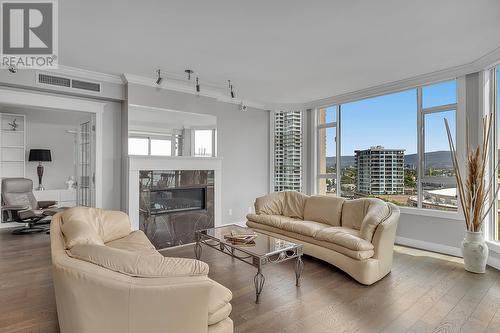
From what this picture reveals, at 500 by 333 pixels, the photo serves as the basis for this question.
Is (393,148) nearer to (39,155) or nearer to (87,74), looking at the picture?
(87,74)

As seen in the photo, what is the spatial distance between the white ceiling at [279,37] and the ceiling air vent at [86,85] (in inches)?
11.3

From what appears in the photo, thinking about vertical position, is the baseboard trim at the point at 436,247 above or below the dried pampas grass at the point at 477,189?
below

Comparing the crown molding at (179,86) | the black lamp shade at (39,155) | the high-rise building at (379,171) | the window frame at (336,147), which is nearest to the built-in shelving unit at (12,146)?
the black lamp shade at (39,155)

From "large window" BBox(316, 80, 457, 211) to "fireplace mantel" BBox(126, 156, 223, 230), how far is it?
7.39ft

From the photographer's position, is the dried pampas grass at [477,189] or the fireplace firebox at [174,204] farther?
the fireplace firebox at [174,204]

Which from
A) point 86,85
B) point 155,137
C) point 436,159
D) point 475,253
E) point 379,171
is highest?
point 86,85

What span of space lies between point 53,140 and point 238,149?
4.71 metres

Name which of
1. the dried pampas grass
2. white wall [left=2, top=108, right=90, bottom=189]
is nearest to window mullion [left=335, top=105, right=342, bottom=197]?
the dried pampas grass

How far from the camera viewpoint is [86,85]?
4164 millimetres

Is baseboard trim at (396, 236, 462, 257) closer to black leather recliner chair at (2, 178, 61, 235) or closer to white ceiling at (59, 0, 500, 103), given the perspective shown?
white ceiling at (59, 0, 500, 103)

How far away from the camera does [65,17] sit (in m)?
2.66

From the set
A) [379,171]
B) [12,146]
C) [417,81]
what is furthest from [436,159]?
[12,146]

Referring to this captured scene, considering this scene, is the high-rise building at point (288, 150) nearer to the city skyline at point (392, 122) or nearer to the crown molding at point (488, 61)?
the city skyline at point (392, 122)

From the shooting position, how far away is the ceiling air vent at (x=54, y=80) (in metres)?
3.85
